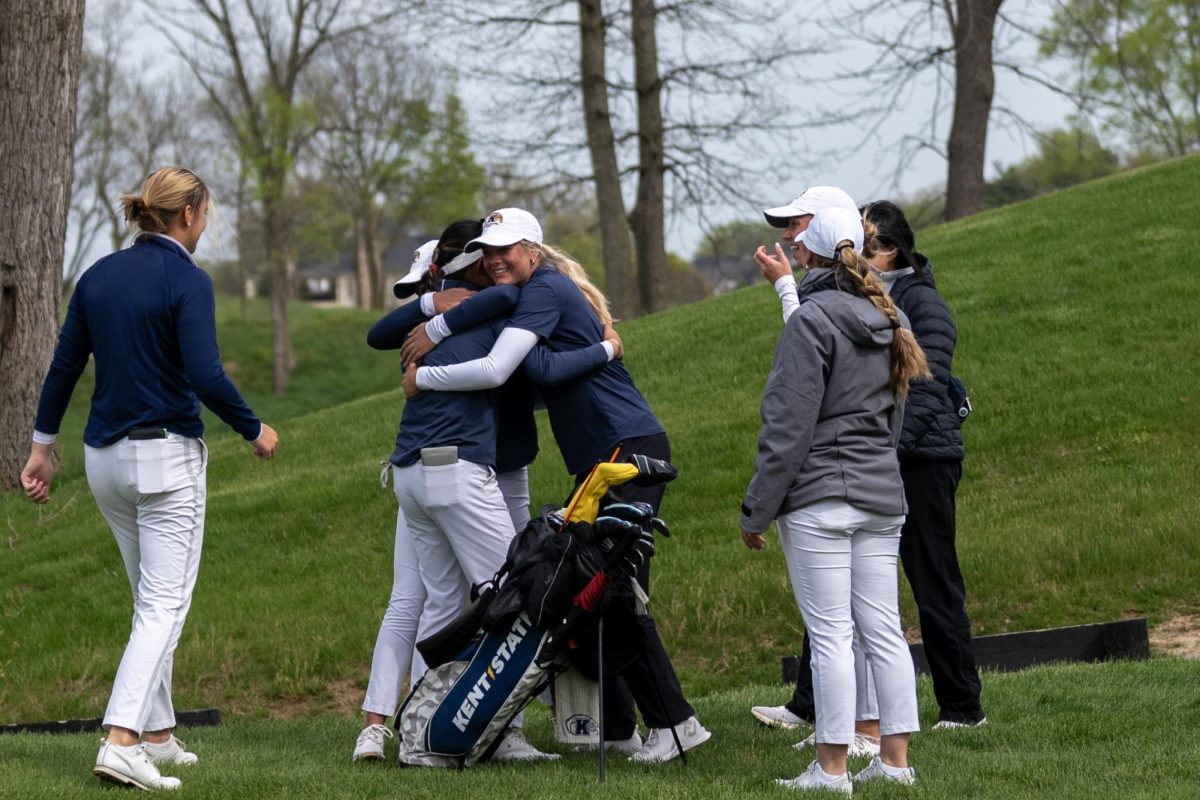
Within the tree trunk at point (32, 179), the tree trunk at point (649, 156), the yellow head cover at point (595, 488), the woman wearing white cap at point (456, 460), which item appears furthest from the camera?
the tree trunk at point (649, 156)

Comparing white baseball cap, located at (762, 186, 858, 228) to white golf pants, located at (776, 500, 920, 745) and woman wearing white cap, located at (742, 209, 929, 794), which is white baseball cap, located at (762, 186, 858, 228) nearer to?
woman wearing white cap, located at (742, 209, 929, 794)

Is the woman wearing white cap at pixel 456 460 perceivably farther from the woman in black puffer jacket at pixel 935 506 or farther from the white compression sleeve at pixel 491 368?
the woman in black puffer jacket at pixel 935 506

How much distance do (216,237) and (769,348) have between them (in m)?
9.55

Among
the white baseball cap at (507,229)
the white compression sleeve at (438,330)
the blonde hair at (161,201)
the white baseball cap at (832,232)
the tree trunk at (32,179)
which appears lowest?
the white compression sleeve at (438,330)

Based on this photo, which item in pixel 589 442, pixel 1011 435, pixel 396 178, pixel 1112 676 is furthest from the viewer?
pixel 396 178

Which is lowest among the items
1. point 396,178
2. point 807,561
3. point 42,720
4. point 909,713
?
point 42,720

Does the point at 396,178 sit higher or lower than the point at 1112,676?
higher

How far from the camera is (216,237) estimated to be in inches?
225

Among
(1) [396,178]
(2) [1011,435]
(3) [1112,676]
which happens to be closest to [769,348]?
(2) [1011,435]

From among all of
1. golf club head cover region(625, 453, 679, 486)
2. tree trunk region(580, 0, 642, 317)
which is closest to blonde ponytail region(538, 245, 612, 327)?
golf club head cover region(625, 453, 679, 486)

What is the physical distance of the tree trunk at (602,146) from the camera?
24547 millimetres

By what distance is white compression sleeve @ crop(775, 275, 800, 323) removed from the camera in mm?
5578

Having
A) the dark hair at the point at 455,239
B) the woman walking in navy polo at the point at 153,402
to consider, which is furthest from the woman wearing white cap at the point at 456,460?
the woman walking in navy polo at the point at 153,402

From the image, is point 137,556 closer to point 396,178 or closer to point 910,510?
point 910,510
